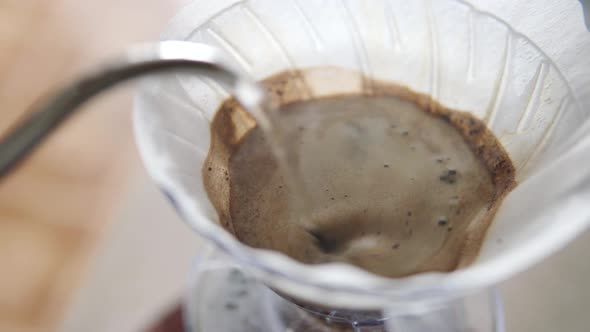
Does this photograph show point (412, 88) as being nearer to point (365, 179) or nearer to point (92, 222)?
point (365, 179)

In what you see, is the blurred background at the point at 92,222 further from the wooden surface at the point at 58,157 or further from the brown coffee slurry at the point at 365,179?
the brown coffee slurry at the point at 365,179

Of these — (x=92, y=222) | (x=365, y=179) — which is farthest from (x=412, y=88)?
(x=92, y=222)

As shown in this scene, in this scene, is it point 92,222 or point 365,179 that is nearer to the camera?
point 365,179

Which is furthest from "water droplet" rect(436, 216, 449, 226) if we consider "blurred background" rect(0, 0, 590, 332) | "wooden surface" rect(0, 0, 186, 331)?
"wooden surface" rect(0, 0, 186, 331)

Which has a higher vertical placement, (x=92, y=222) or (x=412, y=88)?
(x=412, y=88)

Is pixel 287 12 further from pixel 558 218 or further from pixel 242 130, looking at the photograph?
pixel 558 218

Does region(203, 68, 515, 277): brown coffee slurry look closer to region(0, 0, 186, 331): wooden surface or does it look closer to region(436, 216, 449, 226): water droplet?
region(436, 216, 449, 226): water droplet

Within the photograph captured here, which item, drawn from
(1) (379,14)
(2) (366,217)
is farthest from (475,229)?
(1) (379,14)
